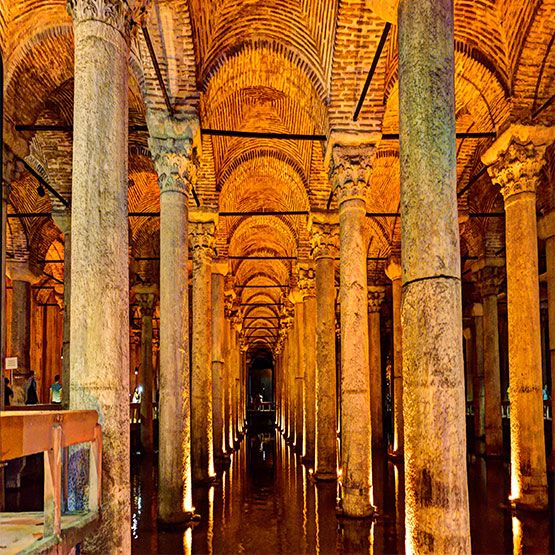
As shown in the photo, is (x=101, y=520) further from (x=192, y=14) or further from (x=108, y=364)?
(x=192, y=14)

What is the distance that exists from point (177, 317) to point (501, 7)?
640 cm

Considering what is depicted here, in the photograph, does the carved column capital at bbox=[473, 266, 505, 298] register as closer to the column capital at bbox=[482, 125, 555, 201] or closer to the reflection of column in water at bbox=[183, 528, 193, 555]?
the column capital at bbox=[482, 125, 555, 201]

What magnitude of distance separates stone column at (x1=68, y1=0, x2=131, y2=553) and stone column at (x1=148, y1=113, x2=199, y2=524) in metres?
3.88

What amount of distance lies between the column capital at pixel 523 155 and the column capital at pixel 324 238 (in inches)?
147

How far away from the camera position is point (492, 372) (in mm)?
15641

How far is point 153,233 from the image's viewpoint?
19.4 metres

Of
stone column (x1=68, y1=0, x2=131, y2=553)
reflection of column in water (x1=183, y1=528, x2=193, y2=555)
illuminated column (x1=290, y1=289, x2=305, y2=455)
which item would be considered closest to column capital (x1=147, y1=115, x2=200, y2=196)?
stone column (x1=68, y1=0, x2=131, y2=553)

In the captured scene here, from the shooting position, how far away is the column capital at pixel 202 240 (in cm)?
1300

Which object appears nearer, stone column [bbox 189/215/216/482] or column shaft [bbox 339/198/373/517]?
column shaft [bbox 339/198/373/517]

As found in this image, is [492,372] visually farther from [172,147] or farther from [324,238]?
[172,147]

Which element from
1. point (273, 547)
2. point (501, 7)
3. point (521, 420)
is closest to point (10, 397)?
point (273, 547)

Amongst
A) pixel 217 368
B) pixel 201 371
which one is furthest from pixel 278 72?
pixel 217 368

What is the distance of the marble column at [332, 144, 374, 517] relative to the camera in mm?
8828

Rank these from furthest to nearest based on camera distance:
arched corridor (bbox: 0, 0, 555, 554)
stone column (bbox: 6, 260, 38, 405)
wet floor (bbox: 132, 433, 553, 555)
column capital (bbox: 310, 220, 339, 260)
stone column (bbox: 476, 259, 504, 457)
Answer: stone column (bbox: 476, 259, 504, 457) → stone column (bbox: 6, 260, 38, 405) → column capital (bbox: 310, 220, 339, 260) → wet floor (bbox: 132, 433, 553, 555) → arched corridor (bbox: 0, 0, 555, 554)
